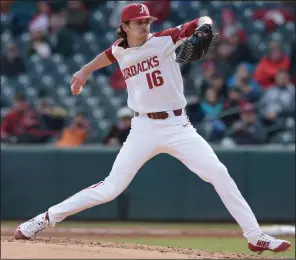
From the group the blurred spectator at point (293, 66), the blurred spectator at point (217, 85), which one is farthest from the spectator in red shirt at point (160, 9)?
the blurred spectator at point (293, 66)

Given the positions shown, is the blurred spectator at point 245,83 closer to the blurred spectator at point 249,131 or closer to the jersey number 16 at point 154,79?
the blurred spectator at point 249,131

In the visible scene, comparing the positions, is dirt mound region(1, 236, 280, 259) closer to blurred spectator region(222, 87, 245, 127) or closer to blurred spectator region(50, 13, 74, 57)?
blurred spectator region(222, 87, 245, 127)

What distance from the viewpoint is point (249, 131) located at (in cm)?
1077

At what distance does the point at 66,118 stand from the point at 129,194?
223 centimetres

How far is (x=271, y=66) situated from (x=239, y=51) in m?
0.76

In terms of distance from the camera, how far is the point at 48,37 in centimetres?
→ 1365

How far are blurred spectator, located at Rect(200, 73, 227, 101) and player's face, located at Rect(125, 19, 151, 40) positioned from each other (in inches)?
216

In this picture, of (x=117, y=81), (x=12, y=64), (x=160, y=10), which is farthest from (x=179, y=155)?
(x=12, y=64)

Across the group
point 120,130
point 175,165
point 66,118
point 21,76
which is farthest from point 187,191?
point 21,76

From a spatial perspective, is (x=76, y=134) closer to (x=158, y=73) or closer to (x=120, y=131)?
(x=120, y=131)

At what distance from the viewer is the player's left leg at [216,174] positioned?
19.3 ft

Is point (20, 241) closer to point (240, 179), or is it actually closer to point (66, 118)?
point (240, 179)

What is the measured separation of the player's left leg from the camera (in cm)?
588

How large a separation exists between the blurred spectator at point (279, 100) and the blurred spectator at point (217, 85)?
56 centimetres
